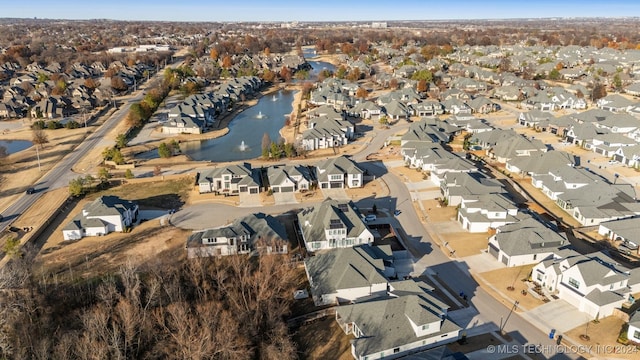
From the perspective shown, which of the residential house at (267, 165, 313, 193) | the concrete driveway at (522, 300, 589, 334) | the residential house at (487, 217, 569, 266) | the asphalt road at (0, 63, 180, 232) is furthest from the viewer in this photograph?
the residential house at (267, 165, 313, 193)

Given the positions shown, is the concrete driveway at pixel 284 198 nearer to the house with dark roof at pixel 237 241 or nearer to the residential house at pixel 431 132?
the house with dark roof at pixel 237 241

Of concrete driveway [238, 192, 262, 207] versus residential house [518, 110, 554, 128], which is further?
residential house [518, 110, 554, 128]

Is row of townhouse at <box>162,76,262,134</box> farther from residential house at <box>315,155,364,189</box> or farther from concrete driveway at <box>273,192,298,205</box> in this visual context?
residential house at <box>315,155,364,189</box>

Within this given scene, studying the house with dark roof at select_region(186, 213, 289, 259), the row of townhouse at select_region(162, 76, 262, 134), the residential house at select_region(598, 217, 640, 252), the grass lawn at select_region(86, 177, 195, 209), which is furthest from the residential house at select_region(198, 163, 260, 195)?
the residential house at select_region(598, 217, 640, 252)

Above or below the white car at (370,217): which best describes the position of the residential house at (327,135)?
above

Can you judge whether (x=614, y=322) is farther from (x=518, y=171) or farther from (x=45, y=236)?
(x=45, y=236)

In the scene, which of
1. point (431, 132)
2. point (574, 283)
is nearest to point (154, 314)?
point (574, 283)

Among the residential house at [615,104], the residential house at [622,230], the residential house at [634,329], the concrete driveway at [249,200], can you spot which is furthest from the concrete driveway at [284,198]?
the residential house at [615,104]
